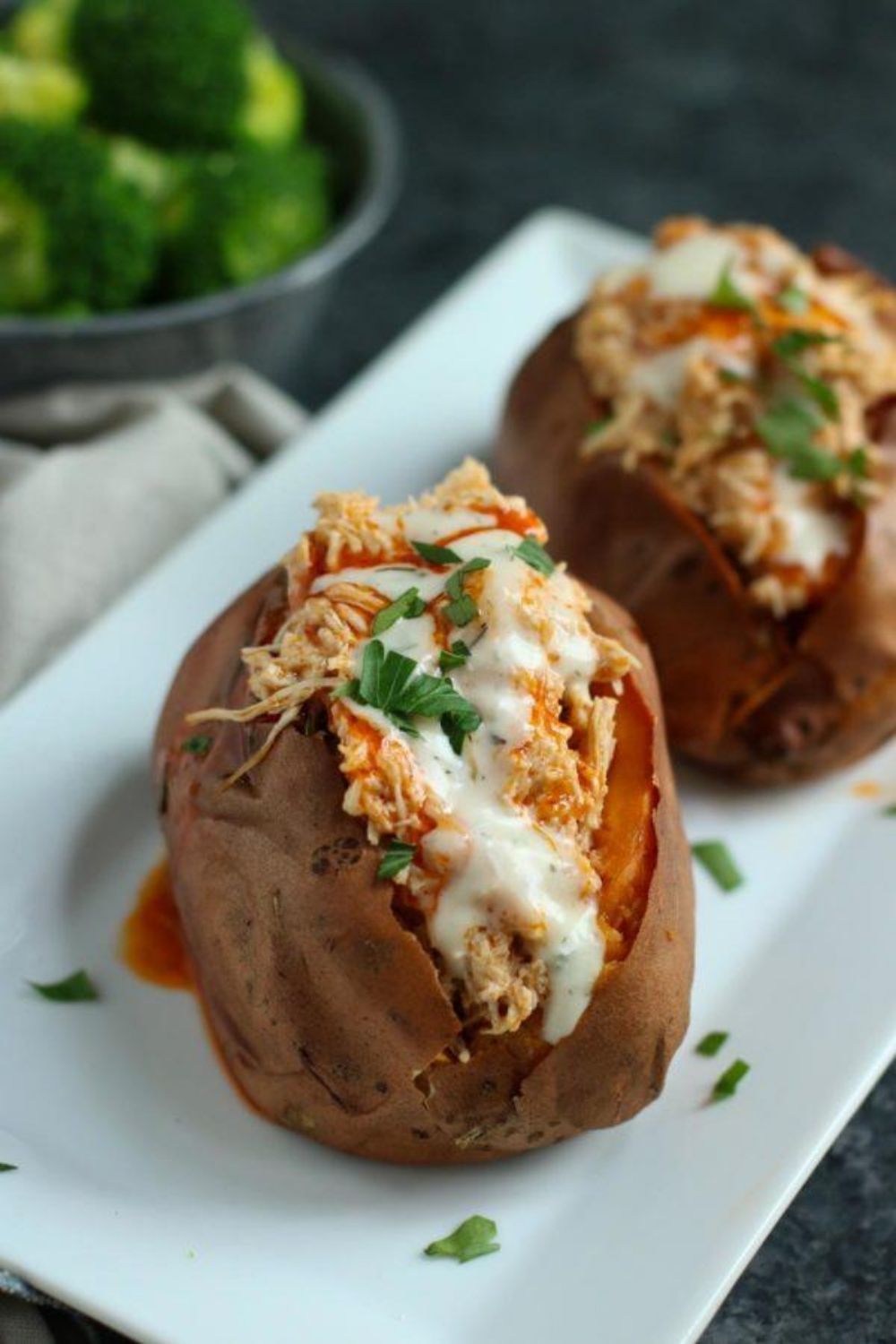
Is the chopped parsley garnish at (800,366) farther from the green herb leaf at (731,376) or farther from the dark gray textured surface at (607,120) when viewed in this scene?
the dark gray textured surface at (607,120)

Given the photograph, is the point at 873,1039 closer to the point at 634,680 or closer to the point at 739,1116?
the point at 739,1116

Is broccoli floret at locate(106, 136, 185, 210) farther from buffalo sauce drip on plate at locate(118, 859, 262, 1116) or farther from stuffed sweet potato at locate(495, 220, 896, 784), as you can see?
buffalo sauce drip on plate at locate(118, 859, 262, 1116)

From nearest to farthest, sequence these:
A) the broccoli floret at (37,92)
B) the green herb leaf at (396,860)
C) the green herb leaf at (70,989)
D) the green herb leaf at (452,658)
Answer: the green herb leaf at (396,860), the green herb leaf at (452,658), the green herb leaf at (70,989), the broccoli floret at (37,92)

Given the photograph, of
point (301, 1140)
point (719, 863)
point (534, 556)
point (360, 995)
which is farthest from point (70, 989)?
point (719, 863)

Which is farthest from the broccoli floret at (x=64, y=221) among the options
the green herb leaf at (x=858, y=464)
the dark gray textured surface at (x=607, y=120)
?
the green herb leaf at (x=858, y=464)

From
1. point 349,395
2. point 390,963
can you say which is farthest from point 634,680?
point 349,395

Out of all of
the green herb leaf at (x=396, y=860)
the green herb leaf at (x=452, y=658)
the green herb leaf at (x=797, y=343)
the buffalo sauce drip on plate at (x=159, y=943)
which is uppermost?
the green herb leaf at (x=797, y=343)
